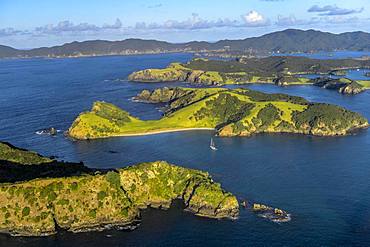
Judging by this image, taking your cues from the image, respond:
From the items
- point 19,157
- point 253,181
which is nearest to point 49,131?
point 19,157

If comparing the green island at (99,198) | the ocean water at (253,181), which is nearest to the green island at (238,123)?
the ocean water at (253,181)

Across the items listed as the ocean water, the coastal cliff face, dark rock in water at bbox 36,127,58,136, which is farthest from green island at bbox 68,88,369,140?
the coastal cliff face

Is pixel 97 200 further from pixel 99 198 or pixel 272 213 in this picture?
pixel 272 213

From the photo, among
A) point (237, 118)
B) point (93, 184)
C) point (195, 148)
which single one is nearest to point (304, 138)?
point (237, 118)

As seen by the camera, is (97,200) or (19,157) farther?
(19,157)

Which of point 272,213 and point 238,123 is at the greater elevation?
point 238,123

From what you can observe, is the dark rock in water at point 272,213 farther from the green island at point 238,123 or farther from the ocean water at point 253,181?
the green island at point 238,123

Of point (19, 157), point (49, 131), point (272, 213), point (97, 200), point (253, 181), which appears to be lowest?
point (272, 213)
